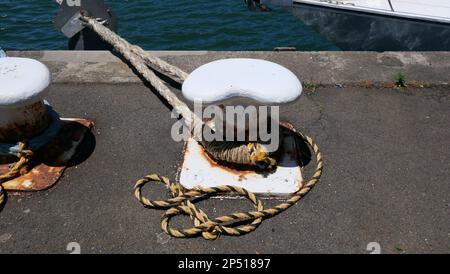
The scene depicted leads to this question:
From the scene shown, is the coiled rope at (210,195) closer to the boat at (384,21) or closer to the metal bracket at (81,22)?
the metal bracket at (81,22)

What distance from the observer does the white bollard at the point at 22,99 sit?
346 centimetres

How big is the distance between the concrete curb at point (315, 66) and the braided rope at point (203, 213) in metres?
1.81

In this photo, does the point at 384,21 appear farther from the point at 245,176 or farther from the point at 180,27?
the point at 180,27

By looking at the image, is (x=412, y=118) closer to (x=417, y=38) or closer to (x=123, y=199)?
(x=123, y=199)

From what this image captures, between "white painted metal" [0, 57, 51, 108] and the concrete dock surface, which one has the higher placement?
"white painted metal" [0, 57, 51, 108]

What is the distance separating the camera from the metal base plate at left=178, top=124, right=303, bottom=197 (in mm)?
3615

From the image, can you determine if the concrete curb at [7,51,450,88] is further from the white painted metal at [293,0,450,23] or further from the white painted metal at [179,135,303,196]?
the white painted metal at [293,0,450,23]

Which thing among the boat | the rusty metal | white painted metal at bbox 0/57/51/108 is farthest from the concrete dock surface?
the boat

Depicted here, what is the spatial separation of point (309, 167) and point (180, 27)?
8.12 metres

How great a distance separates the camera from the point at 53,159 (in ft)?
12.9

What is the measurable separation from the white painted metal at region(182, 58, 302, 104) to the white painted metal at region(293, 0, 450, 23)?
4424mm

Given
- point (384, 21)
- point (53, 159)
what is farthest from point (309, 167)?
point (384, 21)

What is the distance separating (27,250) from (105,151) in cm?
119

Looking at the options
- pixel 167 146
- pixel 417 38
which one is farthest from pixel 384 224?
pixel 417 38
